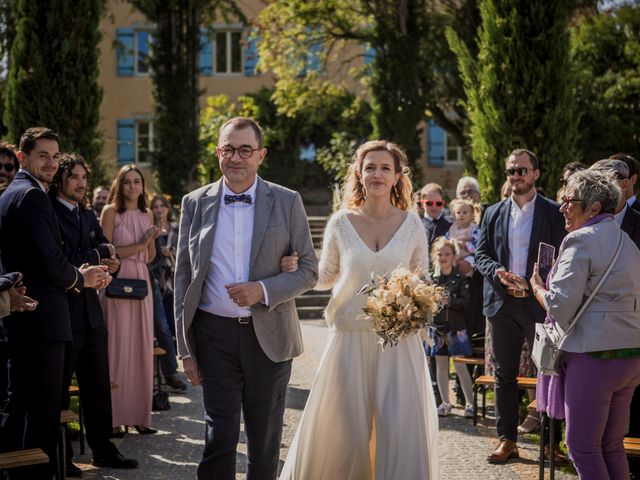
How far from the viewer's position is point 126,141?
127 ft

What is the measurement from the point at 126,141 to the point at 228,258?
1338 inches

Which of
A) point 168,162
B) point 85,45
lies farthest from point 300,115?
point 85,45

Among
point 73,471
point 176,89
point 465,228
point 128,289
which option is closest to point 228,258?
point 73,471

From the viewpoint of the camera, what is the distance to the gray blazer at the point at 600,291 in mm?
5785

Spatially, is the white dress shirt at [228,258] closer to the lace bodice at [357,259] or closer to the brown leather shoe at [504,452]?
the lace bodice at [357,259]

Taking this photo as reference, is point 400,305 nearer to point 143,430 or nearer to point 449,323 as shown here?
point 143,430

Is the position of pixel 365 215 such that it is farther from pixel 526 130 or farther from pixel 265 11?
pixel 265 11

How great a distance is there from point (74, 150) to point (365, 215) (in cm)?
763

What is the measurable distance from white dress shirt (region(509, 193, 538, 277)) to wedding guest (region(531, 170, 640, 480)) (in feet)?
7.58

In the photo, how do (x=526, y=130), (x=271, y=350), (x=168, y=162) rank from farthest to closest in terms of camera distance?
(x=168, y=162) < (x=526, y=130) < (x=271, y=350)

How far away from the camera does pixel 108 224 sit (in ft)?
30.5

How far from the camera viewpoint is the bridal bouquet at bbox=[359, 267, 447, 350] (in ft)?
20.0

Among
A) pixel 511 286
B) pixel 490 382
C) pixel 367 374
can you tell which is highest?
pixel 511 286

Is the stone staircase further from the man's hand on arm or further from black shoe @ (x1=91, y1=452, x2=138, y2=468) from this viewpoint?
the man's hand on arm
